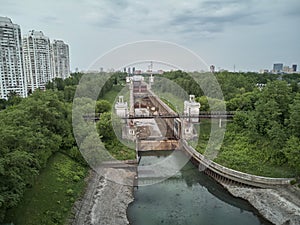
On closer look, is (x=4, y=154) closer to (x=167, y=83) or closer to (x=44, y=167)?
(x=44, y=167)

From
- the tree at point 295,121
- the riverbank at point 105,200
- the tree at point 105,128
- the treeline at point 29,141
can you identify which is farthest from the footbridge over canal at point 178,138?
the riverbank at point 105,200

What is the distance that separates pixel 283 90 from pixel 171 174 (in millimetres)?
7870

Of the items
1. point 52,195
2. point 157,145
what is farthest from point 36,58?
point 52,195

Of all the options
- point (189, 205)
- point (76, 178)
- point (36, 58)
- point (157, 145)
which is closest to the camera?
point (189, 205)

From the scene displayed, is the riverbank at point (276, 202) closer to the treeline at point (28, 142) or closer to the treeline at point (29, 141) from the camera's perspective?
the treeline at point (29, 141)

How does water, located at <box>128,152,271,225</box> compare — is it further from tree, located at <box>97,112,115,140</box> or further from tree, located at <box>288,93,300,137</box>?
tree, located at <box>288,93,300,137</box>

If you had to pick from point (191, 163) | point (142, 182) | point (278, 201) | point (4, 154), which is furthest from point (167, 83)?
point (4, 154)

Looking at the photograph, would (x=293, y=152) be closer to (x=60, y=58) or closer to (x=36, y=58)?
(x=36, y=58)

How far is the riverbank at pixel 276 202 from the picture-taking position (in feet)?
28.1

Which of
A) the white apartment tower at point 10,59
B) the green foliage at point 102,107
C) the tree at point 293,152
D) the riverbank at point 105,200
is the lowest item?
the riverbank at point 105,200

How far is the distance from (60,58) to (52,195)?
33691 mm

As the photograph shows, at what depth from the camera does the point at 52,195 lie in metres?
8.98

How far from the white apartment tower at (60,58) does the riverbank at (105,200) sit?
96.1ft

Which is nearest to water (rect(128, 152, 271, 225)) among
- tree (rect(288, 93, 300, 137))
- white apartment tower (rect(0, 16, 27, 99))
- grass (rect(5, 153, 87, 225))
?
grass (rect(5, 153, 87, 225))
